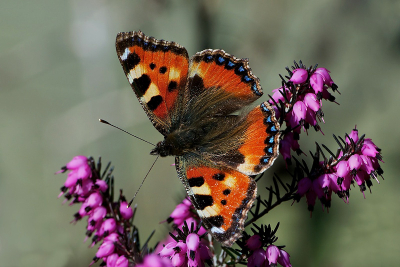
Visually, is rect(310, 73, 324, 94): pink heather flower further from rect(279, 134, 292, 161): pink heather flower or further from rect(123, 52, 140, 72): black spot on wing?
rect(123, 52, 140, 72): black spot on wing

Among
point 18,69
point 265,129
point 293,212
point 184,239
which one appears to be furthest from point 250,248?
point 18,69

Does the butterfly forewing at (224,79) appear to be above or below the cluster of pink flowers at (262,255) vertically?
above

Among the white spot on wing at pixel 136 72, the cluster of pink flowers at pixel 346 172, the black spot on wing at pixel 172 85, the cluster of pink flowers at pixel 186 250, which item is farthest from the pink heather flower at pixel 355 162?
the white spot on wing at pixel 136 72

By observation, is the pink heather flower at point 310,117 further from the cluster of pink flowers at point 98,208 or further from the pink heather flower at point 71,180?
the pink heather flower at point 71,180

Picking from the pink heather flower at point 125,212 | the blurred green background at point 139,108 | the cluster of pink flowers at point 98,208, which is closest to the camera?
the cluster of pink flowers at point 98,208

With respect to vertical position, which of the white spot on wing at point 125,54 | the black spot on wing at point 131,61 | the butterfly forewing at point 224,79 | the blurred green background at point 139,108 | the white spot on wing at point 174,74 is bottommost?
the butterfly forewing at point 224,79

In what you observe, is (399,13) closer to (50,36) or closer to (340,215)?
(340,215)

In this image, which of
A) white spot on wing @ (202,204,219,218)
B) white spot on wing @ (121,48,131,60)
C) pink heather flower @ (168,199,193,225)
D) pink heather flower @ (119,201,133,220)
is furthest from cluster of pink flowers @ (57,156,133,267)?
white spot on wing @ (121,48,131,60)
